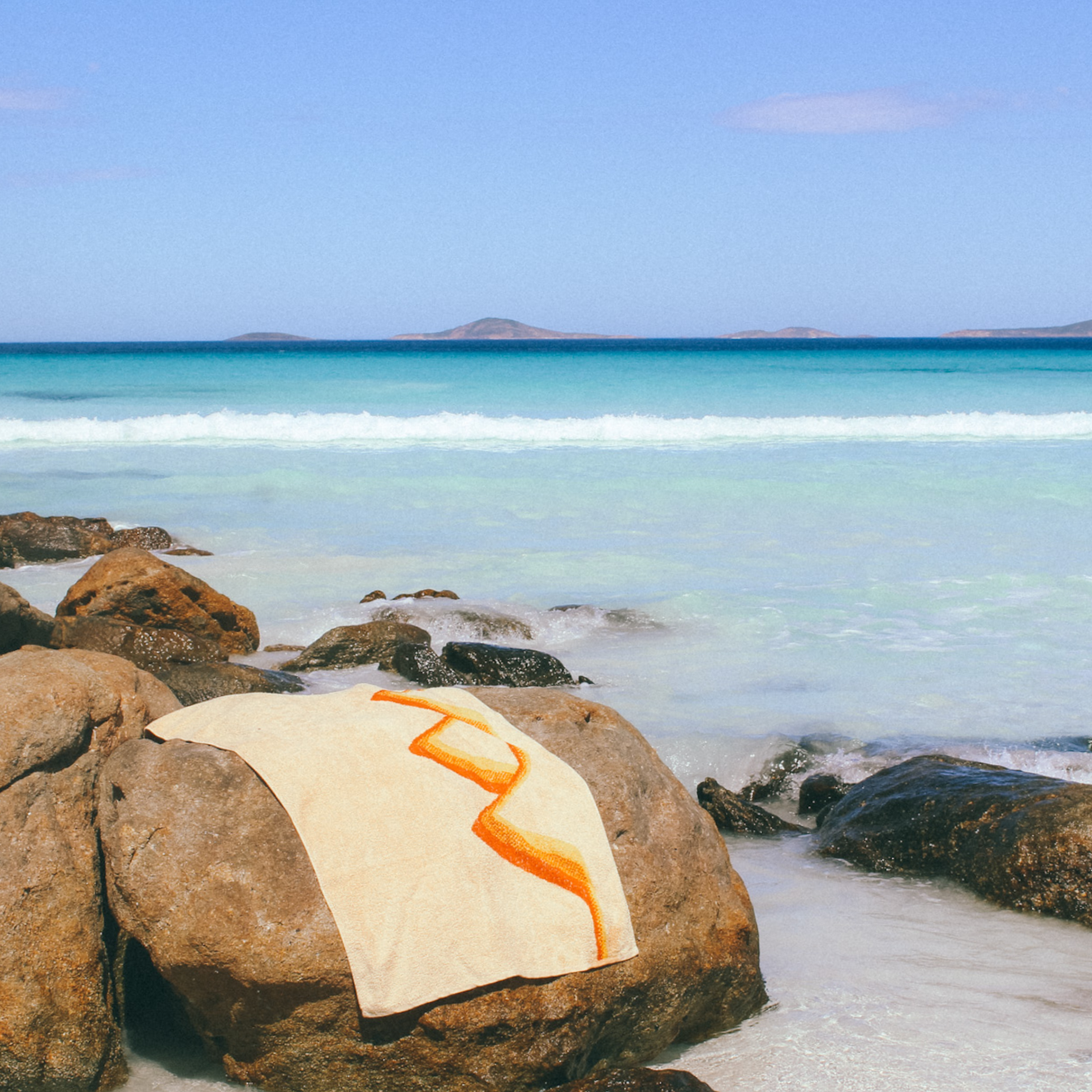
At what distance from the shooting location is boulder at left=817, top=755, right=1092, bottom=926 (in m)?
4.50

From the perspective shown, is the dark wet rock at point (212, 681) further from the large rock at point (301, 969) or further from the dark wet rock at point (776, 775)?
the large rock at point (301, 969)

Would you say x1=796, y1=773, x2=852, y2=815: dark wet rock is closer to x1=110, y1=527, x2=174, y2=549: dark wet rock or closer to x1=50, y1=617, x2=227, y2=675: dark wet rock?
x1=50, y1=617, x2=227, y2=675: dark wet rock

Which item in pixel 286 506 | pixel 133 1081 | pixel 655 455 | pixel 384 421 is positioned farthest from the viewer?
pixel 384 421

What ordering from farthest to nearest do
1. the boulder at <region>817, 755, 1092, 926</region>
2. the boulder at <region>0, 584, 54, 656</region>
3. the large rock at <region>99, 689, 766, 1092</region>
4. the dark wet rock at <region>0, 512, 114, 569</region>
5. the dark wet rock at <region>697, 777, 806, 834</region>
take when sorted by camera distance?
the dark wet rock at <region>0, 512, 114, 569</region>, the boulder at <region>0, 584, 54, 656</region>, the dark wet rock at <region>697, 777, 806, 834</region>, the boulder at <region>817, 755, 1092, 926</region>, the large rock at <region>99, 689, 766, 1092</region>

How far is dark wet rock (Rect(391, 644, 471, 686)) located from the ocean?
0.25 metres

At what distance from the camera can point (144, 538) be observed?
12562 millimetres

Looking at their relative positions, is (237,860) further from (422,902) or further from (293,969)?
(422,902)

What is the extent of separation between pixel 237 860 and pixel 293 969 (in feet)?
1.12

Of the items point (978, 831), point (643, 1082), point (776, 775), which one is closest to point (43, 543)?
point (776, 775)

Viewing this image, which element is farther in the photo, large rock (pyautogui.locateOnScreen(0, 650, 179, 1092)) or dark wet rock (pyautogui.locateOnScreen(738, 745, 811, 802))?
dark wet rock (pyautogui.locateOnScreen(738, 745, 811, 802))

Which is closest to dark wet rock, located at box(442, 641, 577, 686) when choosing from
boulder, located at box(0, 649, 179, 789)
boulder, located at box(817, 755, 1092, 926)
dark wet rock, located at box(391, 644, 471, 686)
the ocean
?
dark wet rock, located at box(391, 644, 471, 686)

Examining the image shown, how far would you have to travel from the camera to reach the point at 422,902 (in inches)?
125

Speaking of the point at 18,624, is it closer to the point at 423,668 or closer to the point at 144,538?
the point at 423,668

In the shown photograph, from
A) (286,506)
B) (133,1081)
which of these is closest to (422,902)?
(133,1081)
